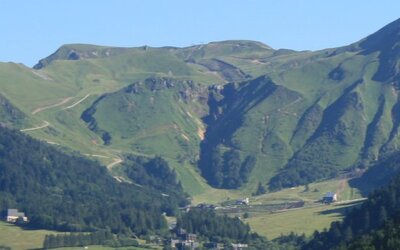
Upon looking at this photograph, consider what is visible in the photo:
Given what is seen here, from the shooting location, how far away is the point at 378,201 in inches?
6998

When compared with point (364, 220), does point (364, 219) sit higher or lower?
higher

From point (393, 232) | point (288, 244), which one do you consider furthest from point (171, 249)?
point (393, 232)

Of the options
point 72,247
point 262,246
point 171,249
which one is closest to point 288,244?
point 262,246

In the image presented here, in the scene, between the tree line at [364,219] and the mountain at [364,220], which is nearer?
the mountain at [364,220]

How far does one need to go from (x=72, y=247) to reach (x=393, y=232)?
84854 millimetres

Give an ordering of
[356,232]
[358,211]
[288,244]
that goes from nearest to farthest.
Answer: [356,232] → [358,211] → [288,244]

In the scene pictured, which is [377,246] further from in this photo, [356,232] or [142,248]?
[142,248]

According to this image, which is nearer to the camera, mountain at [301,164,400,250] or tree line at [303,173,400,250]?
mountain at [301,164,400,250]

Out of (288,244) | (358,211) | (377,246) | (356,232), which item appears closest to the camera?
(377,246)

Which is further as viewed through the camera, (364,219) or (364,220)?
(364,219)

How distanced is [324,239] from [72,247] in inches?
1861

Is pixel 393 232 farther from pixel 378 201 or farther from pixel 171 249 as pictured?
pixel 171 249

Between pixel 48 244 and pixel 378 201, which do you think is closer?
pixel 378 201

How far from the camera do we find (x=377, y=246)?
12494 cm
